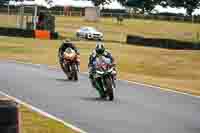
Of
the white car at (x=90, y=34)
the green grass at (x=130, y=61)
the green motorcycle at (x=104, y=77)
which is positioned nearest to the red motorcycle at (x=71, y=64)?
the green grass at (x=130, y=61)

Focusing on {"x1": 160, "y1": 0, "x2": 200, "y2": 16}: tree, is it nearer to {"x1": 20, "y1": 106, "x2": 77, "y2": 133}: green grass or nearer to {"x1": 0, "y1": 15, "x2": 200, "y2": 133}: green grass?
{"x1": 0, "y1": 15, "x2": 200, "y2": 133}: green grass

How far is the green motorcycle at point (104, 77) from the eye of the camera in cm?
1798

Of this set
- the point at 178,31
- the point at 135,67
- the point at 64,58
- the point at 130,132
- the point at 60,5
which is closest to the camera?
the point at 130,132

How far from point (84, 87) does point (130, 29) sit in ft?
201

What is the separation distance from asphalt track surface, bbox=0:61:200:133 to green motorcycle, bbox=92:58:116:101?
271 millimetres

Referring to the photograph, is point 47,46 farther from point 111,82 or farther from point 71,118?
point 71,118

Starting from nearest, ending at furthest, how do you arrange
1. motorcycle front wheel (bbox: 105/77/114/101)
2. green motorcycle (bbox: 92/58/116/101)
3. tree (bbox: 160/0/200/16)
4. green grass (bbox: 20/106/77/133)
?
green grass (bbox: 20/106/77/133)
motorcycle front wheel (bbox: 105/77/114/101)
green motorcycle (bbox: 92/58/116/101)
tree (bbox: 160/0/200/16)

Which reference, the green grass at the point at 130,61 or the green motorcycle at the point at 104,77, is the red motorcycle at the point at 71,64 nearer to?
the green grass at the point at 130,61

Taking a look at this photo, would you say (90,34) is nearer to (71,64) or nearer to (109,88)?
(71,64)

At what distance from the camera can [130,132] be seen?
12.6 m

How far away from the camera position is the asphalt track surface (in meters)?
13.6

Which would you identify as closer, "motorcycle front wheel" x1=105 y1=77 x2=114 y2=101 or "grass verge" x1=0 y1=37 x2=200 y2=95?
"motorcycle front wheel" x1=105 y1=77 x2=114 y2=101

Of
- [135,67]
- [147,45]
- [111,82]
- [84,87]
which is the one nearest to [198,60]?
[135,67]

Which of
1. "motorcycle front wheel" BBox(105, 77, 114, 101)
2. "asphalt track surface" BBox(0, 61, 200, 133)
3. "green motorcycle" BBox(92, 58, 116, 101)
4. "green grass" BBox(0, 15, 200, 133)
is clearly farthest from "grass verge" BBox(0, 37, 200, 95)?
"motorcycle front wheel" BBox(105, 77, 114, 101)
